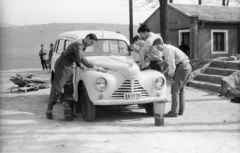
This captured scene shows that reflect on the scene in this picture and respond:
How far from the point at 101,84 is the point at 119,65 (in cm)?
58

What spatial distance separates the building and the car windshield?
15.8 metres

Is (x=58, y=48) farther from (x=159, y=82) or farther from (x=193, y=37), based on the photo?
(x=193, y=37)

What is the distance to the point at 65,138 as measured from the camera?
5.52 meters

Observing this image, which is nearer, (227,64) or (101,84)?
(101,84)

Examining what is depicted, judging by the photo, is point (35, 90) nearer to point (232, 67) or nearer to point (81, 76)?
point (81, 76)

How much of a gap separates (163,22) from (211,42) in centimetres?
930

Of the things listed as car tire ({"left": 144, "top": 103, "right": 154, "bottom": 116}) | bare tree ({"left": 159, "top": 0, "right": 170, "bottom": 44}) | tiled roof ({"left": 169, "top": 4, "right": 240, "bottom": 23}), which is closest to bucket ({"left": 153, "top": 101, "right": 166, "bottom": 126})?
car tire ({"left": 144, "top": 103, "right": 154, "bottom": 116})

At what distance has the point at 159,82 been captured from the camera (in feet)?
22.5

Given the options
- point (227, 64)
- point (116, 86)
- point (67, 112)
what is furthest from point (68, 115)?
point (227, 64)

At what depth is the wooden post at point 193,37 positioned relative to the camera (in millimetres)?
22984

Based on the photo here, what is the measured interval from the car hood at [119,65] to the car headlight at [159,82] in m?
0.44

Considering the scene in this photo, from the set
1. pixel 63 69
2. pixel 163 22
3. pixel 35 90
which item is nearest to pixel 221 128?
pixel 63 69

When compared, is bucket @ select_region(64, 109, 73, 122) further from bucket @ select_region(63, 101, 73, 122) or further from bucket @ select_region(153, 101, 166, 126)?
bucket @ select_region(153, 101, 166, 126)

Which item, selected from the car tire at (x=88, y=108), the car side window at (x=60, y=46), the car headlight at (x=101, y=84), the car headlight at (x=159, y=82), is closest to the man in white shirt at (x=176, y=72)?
the car headlight at (x=159, y=82)
